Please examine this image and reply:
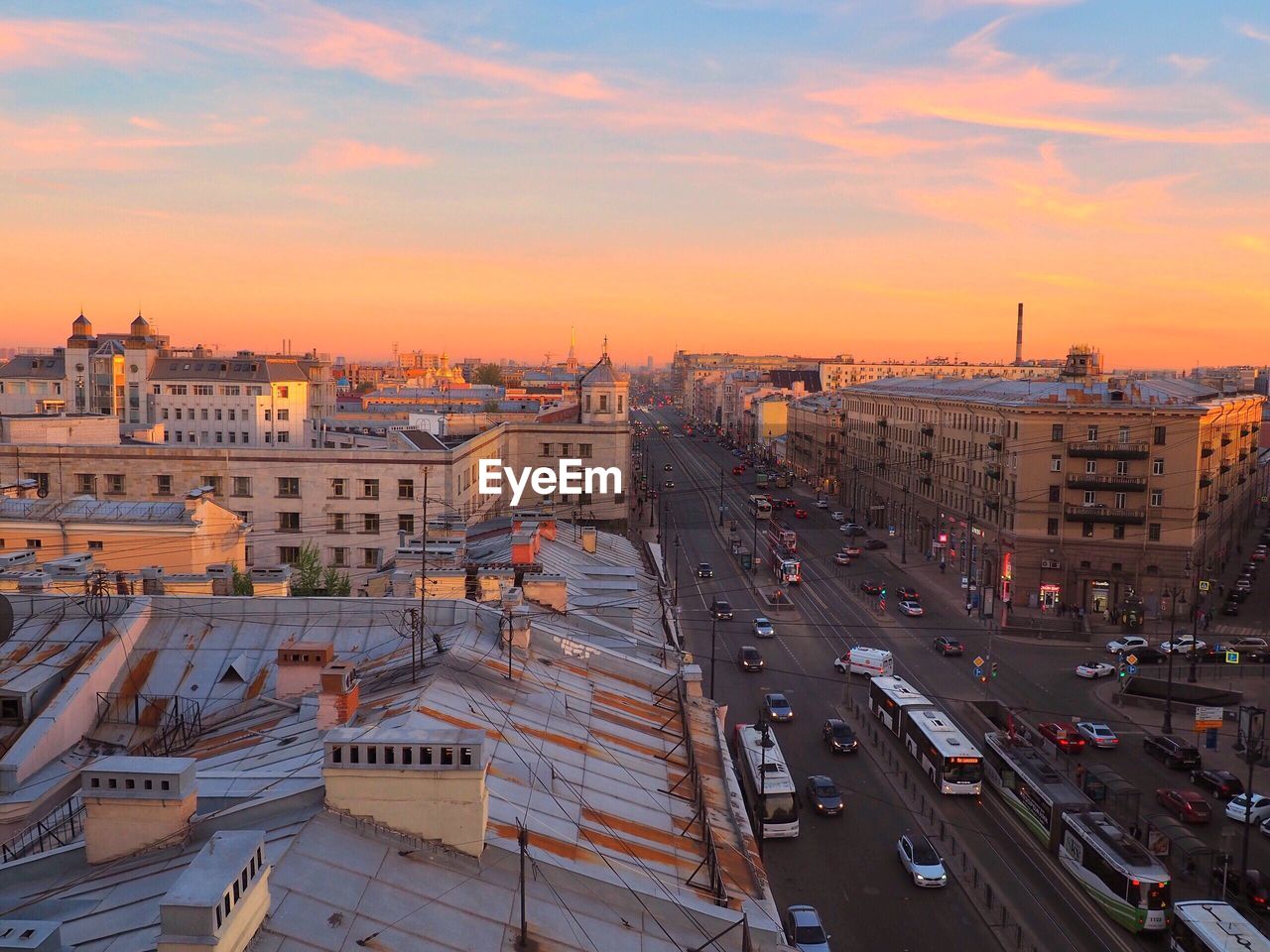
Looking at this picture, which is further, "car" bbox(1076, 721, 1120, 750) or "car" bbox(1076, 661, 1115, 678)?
"car" bbox(1076, 661, 1115, 678)

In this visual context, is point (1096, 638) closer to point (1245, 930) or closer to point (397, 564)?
point (1245, 930)

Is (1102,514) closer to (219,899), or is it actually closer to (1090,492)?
(1090,492)

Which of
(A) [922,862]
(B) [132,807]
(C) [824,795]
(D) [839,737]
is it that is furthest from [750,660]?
(B) [132,807]

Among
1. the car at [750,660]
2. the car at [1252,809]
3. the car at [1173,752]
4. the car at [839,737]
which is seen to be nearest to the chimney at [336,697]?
the car at [839,737]

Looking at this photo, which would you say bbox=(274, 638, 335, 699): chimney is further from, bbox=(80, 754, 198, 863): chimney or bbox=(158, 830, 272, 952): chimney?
bbox=(158, 830, 272, 952): chimney

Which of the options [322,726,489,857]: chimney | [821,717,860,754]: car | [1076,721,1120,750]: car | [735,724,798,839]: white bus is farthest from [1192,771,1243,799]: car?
[322,726,489,857]: chimney

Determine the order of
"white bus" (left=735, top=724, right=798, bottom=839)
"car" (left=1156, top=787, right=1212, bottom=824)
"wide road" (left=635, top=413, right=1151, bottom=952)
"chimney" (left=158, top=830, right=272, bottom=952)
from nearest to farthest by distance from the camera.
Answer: "chimney" (left=158, top=830, right=272, bottom=952)
"wide road" (left=635, top=413, right=1151, bottom=952)
"white bus" (left=735, top=724, right=798, bottom=839)
"car" (left=1156, top=787, right=1212, bottom=824)
